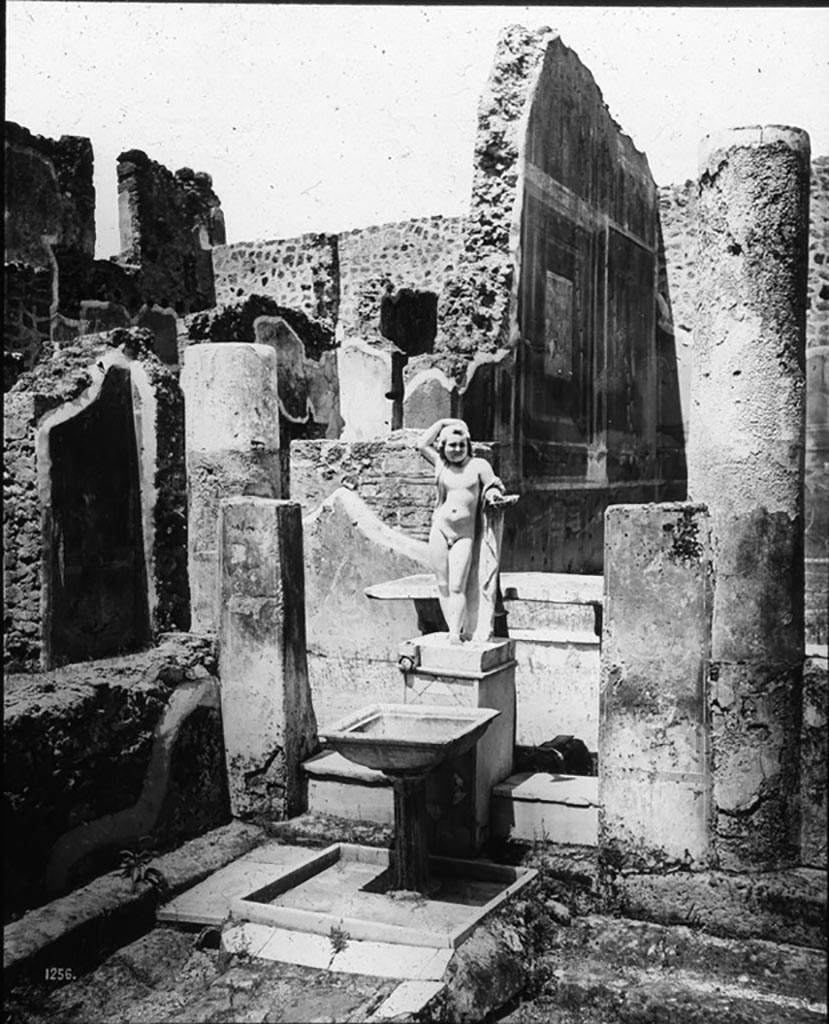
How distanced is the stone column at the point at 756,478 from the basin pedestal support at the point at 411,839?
1299 millimetres

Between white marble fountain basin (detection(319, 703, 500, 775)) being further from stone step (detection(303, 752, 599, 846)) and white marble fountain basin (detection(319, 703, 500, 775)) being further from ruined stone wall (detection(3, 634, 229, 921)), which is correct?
ruined stone wall (detection(3, 634, 229, 921))

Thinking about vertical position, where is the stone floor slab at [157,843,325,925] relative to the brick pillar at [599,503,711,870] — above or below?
below

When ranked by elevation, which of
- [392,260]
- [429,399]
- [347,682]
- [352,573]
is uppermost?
[392,260]

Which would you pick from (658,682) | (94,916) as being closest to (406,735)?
(658,682)

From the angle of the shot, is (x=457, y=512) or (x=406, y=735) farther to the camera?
(x=457, y=512)

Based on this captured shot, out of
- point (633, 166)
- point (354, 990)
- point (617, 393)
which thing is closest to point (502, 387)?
point (617, 393)

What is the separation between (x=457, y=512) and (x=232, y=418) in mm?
1744

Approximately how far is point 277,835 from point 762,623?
2.73 m

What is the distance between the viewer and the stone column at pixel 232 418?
21.9 feet

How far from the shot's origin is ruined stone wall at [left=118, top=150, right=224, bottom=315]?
1574 cm

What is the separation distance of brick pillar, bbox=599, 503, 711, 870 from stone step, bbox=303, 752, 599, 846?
0.45 metres

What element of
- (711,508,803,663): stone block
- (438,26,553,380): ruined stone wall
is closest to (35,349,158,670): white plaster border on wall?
(711,508,803,663): stone block

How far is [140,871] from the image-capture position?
4797mm

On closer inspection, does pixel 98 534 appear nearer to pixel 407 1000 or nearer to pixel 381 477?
pixel 407 1000
